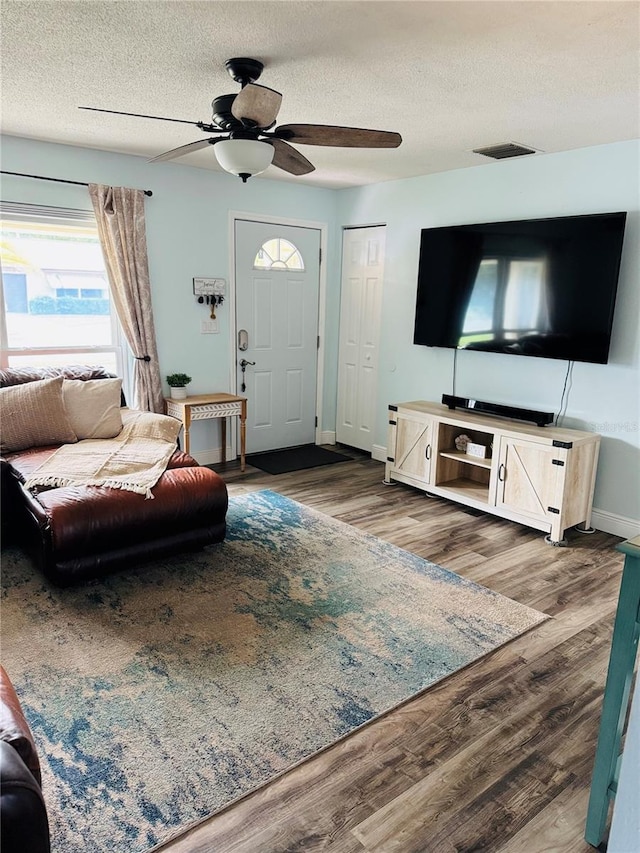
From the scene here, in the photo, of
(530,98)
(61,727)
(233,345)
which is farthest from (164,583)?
(530,98)

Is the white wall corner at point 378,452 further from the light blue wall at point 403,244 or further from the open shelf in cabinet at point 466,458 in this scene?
the open shelf in cabinet at point 466,458

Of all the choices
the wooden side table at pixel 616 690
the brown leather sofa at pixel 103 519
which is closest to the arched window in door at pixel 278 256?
the brown leather sofa at pixel 103 519

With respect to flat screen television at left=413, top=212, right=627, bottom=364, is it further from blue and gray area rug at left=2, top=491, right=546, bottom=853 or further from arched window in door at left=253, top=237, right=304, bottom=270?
blue and gray area rug at left=2, top=491, right=546, bottom=853

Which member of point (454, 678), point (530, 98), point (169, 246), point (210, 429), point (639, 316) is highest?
point (530, 98)

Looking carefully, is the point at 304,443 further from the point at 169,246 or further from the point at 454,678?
the point at 454,678

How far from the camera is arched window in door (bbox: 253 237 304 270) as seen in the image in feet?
17.7

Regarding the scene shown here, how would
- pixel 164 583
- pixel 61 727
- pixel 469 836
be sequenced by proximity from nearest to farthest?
pixel 469 836 < pixel 61 727 < pixel 164 583

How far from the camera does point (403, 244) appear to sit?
5199mm

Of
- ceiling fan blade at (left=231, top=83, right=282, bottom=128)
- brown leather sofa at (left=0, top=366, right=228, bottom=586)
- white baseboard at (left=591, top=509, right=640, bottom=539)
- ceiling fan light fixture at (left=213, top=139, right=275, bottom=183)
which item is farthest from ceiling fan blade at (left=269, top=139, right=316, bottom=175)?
white baseboard at (left=591, top=509, right=640, bottom=539)

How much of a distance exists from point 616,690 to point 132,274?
4.15 meters

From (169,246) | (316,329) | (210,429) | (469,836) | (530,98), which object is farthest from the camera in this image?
(316,329)

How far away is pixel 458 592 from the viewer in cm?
319

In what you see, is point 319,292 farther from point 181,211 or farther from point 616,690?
point 616,690

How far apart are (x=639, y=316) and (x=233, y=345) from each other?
3199 millimetres
